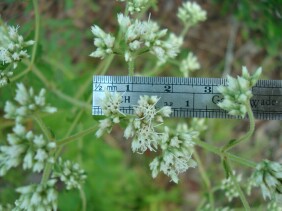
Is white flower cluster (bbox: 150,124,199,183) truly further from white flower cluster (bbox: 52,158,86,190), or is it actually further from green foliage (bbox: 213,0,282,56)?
green foliage (bbox: 213,0,282,56)

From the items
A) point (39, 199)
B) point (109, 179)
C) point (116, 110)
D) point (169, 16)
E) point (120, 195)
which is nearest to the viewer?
point (39, 199)

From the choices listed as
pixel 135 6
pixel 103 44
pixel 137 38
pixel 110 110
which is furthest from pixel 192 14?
pixel 110 110

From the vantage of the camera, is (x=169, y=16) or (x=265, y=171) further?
(x=169, y=16)

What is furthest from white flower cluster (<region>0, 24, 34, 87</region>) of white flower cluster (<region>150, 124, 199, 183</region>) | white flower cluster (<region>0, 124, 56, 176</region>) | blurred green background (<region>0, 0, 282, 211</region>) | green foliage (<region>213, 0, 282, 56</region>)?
green foliage (<region>213, 0, 282, 56</region>)

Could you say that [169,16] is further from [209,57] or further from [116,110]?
[116,110]

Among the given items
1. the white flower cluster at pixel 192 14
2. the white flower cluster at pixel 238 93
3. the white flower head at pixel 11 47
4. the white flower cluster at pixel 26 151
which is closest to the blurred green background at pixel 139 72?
the white flower cluster at pixel 192 14

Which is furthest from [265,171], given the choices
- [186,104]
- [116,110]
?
[116,110]

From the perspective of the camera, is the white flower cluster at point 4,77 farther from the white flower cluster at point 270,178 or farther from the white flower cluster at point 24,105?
the white flower cluster at point 270,178
